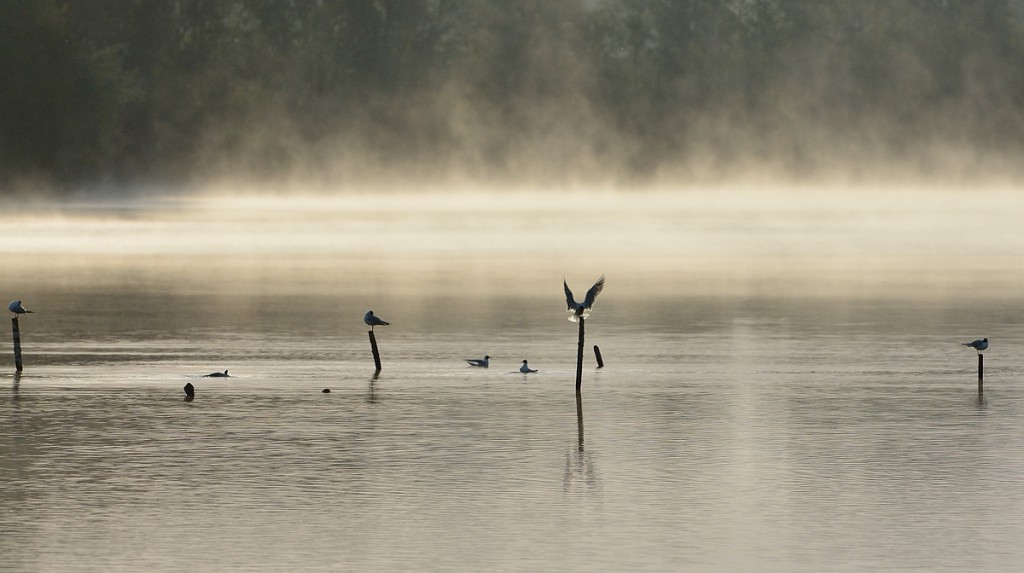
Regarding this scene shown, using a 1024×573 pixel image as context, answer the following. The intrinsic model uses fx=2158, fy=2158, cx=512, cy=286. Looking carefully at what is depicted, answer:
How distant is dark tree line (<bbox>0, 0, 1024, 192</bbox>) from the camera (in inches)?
5915

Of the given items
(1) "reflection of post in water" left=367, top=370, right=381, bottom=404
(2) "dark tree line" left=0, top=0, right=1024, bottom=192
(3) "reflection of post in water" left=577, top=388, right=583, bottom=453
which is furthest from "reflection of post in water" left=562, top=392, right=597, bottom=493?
(2) "dark tree line" left=0, top=0, right=1024, bottom=192

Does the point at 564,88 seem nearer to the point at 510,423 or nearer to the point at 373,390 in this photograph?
the point at 373,390

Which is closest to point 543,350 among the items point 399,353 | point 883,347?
point 399,353

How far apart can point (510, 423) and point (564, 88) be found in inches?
5801

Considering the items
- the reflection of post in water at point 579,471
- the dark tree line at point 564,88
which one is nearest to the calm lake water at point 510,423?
the reflection of post in water at point 579,471

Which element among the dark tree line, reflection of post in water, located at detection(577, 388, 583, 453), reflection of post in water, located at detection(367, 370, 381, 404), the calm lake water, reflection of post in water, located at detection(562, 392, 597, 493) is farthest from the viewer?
the dark tree line

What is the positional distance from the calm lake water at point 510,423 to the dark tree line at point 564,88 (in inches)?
3173

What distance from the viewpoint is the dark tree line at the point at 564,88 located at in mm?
150250

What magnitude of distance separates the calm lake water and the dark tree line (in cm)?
8060

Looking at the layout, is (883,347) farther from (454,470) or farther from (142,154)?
(142,154)

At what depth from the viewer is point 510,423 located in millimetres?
29188

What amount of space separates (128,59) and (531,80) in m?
40.9

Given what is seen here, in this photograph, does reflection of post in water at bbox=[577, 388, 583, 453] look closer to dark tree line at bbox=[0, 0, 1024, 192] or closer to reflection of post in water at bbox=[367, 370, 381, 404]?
reflection of post in water at bbox=[367, 370, 381, 404]

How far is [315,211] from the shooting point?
13138 cm
